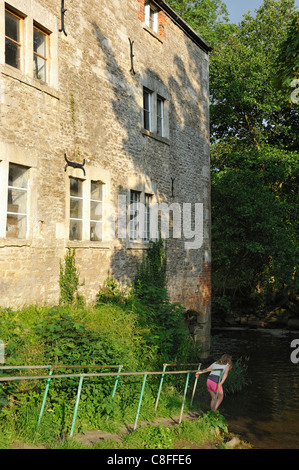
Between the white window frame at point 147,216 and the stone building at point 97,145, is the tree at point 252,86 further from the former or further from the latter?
the white window frame at point 147,216

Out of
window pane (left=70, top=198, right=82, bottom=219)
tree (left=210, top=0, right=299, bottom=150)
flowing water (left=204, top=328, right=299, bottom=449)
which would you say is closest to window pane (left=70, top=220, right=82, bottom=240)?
window pane (left=70, top=198, right=82, bottom=219)

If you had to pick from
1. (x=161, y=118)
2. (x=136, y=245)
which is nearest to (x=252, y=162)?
(x=161, y=118)

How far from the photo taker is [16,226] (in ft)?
26.4

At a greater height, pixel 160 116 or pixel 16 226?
pixel 160 116

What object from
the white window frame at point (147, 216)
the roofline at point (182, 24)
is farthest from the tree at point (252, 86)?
the white window frame at point (147, 216)

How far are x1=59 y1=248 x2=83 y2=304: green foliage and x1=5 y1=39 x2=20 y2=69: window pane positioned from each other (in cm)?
359

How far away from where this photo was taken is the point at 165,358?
9.51 meters

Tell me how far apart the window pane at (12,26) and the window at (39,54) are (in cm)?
44

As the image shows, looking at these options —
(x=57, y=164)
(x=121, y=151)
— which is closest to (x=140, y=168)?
(x=121, y=151)

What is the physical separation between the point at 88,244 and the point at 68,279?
40.1 inches

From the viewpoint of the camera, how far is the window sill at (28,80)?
7684 millimetres

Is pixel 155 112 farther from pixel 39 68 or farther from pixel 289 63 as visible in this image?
pixel 289 63

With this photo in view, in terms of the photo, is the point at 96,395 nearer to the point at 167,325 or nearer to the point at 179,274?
Result: the point at 167,325
